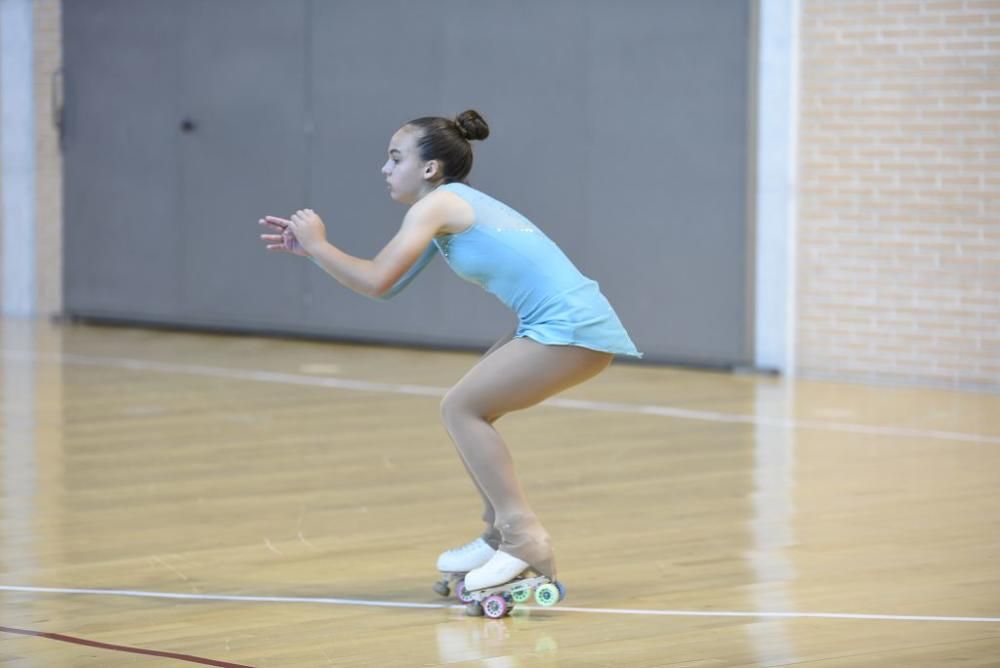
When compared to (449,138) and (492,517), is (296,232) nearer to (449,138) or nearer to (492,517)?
(449,138)

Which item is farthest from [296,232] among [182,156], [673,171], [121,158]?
[121,158]

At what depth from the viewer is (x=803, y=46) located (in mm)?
10656

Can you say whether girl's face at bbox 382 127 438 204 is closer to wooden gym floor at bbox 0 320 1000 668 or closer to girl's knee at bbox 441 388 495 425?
girl's knee at bbox 441 388 495 425

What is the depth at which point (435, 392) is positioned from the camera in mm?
10031


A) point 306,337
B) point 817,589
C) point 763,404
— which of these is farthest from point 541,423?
point 306,337

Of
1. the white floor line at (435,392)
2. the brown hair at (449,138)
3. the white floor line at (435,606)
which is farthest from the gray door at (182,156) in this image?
the brown hair at (449,138)

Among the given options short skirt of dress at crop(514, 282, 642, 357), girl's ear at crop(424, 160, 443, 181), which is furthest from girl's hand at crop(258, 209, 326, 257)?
short skirt of dress at crop(514, 282, 642, 357)

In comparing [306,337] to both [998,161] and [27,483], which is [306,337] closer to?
[998,161]

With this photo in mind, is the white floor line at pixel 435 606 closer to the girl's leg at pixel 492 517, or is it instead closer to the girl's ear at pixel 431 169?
the girl's leg at pixel 492 517

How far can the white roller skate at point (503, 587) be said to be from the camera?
4.87 m

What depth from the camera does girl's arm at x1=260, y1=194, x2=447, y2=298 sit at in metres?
4.73

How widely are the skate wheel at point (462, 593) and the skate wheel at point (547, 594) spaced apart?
18 centimetres

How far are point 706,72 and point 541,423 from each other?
3047 mm

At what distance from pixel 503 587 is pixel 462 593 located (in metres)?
0.15
